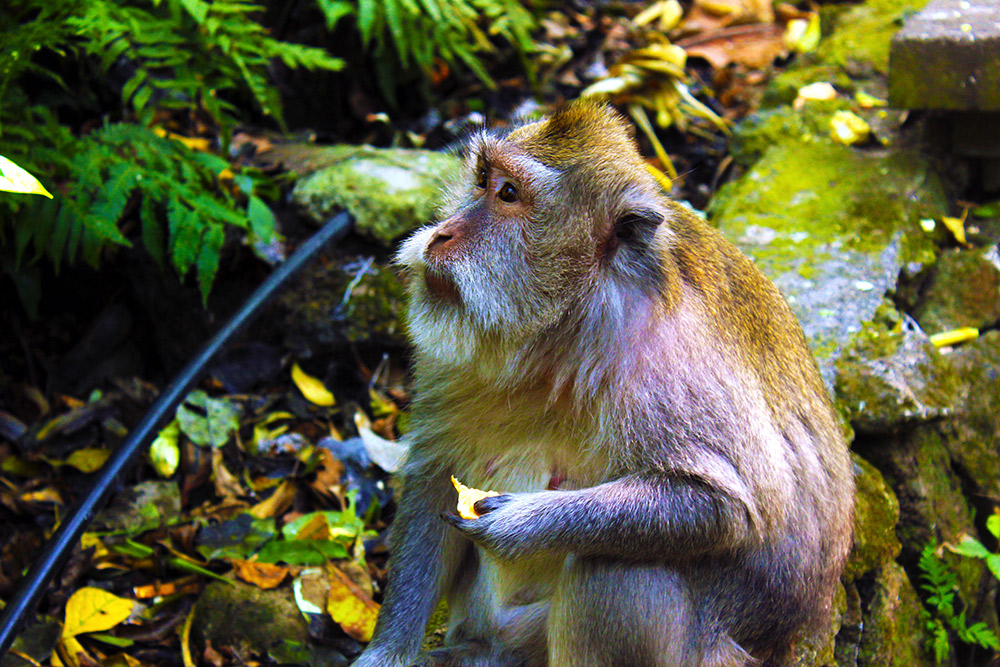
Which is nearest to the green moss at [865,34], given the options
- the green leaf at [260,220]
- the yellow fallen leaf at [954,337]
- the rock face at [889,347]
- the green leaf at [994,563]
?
the rock face at [889,347]

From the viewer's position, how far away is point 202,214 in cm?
399

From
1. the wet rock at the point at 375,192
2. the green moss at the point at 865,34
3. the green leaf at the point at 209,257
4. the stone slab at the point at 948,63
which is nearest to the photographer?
the green leaf at the point at 209,257

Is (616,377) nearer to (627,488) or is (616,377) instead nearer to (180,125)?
(627,488)

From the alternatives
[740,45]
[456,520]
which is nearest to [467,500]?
[456,520]

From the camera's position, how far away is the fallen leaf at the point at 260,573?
3.62 m

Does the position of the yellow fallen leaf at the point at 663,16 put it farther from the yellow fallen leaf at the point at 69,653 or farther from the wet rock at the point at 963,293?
the yellow fallen leaf at the point at 69,653

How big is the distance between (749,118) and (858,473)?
2664mm

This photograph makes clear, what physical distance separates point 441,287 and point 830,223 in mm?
2501

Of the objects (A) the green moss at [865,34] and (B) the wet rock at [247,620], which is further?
(A) the green moss at [865,34]

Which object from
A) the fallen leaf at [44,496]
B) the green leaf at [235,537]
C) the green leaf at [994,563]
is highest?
the fallen leaf at [44,496]

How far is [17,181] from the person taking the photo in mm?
1596

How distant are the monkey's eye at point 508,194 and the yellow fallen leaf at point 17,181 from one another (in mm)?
1366

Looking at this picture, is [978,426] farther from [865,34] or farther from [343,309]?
[865,34]

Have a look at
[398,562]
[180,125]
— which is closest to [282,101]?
[180,125]
